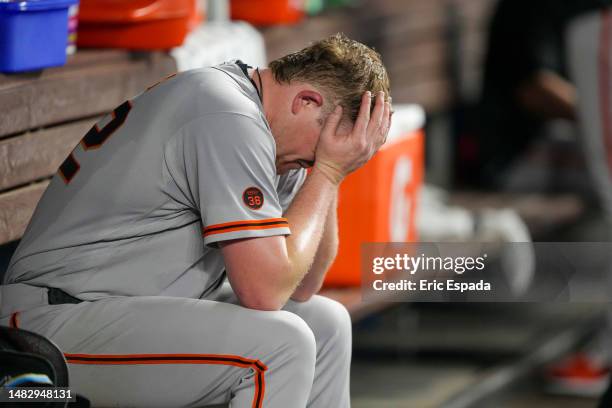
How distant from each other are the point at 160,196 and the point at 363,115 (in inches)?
14.3

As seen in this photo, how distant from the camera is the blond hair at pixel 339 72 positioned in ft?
6.23

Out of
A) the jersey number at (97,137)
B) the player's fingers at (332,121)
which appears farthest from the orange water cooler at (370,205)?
the jersey number at (97,137)

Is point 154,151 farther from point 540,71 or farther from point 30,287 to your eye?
point 540,71

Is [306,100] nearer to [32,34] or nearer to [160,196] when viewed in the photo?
[160,196]

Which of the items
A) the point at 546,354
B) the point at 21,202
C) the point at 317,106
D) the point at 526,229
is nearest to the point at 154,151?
the point at 317,106

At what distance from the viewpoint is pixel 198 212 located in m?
1.88

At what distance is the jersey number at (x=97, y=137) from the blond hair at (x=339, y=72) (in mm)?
277

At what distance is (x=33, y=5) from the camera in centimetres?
222

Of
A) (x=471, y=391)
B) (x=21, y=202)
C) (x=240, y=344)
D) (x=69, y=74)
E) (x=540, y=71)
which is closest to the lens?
(x=240, y=344)

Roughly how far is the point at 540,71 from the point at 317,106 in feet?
8.84

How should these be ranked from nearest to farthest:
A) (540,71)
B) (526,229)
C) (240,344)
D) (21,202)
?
(240,344) < (21,202) < (526,229) < (540,71)

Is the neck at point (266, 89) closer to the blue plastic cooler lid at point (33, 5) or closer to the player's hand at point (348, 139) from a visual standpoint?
the player's hand at point (348, 139)

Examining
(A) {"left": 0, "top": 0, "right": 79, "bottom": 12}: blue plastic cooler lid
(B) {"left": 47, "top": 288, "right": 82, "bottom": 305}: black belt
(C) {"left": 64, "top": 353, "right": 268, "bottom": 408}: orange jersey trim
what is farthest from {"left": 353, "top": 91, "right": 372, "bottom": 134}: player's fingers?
(A) {"left": 0, "top": 0, "right": 79, "bottom": 12}: blue plastic cooler lid
